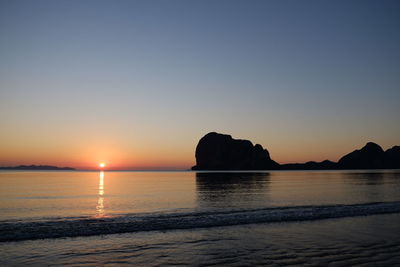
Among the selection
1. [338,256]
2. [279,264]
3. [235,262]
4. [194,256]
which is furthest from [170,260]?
[338,256]

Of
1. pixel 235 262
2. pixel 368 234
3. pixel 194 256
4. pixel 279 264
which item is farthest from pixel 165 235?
pixel 368 234

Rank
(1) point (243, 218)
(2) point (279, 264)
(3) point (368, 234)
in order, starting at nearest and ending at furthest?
1. (2) point (279, 264)
2. (3) point (368, 234)
3. (1) point (243, 218)

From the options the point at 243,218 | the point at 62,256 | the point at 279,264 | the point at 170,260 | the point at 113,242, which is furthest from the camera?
the point at 243,218

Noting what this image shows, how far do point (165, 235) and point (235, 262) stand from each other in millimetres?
7937

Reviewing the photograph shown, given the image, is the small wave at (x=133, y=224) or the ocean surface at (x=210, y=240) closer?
the ocean surface at (x=210, y=240)

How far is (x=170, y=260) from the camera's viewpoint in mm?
14094

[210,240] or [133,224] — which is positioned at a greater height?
[210,240]

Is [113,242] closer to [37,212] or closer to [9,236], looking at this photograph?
[9,236]

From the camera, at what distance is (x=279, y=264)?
13156 mm

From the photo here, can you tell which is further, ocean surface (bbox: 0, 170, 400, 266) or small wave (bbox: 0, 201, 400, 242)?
small wave (bbox: 0, 201, 400, 242)

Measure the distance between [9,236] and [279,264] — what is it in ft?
57.7

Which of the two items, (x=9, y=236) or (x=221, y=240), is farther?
(x=9, y=236)

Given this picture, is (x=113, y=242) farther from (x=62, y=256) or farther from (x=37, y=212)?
(x=37, y=212)

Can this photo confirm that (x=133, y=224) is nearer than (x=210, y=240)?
No
